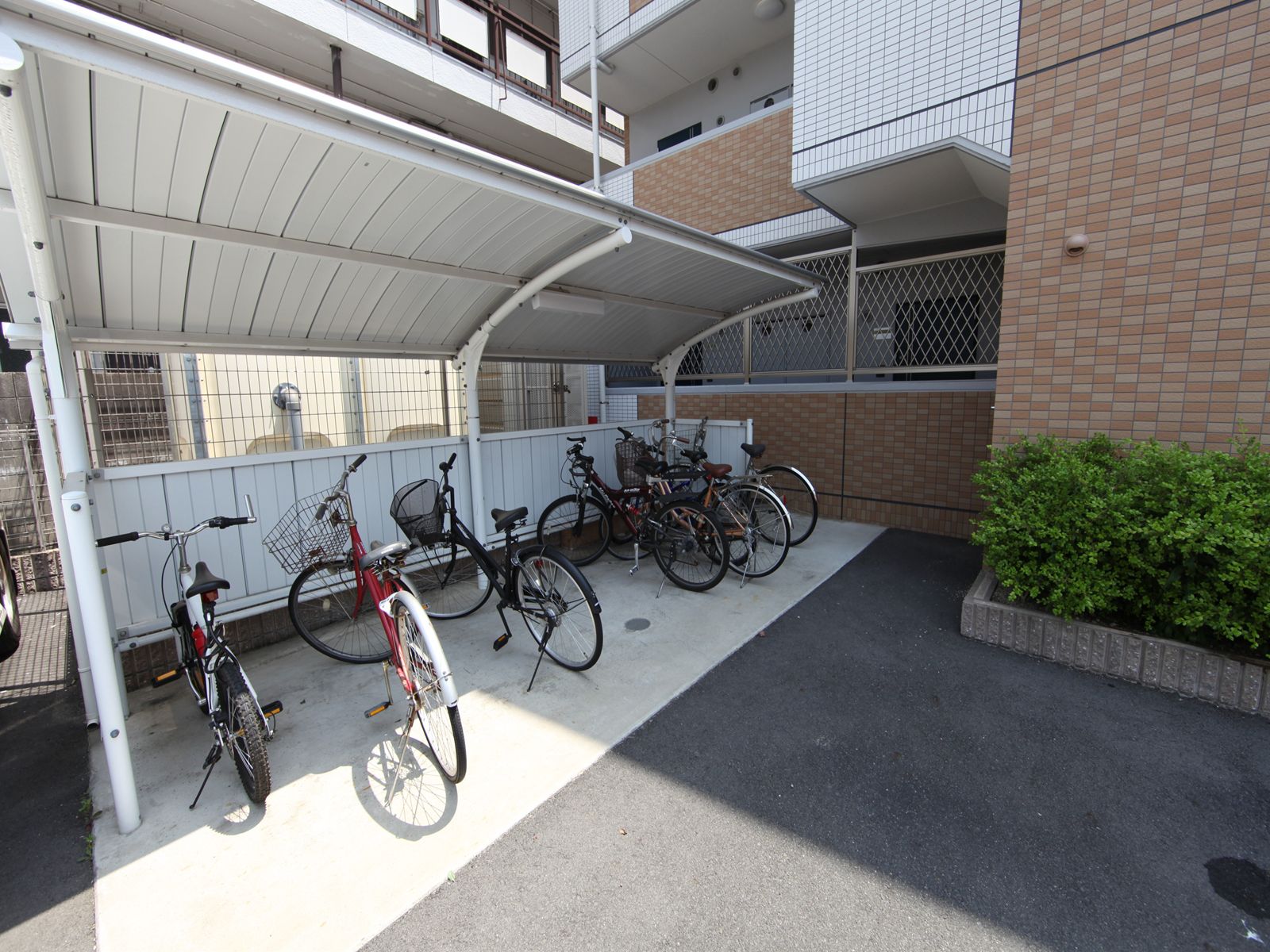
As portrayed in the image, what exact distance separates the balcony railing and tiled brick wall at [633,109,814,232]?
2.53 meters

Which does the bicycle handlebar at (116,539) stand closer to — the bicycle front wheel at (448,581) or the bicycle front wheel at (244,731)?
the bicycle front wheel at (244,731)

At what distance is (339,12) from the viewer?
7125mm

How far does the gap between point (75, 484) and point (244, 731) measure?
111cm

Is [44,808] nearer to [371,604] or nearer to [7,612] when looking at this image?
[7,612]

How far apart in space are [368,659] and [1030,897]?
325 centimetres

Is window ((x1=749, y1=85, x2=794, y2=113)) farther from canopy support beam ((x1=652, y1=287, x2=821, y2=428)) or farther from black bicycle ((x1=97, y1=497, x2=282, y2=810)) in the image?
black bicycle ((x1=97, y1=497, x2=282, y2=810))

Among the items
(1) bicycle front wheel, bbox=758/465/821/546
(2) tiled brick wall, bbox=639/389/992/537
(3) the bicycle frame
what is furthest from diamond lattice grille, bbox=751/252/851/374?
(3) the bicycle frame

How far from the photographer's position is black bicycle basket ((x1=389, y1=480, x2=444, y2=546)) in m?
3.21

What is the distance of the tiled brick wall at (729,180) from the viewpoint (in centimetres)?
646

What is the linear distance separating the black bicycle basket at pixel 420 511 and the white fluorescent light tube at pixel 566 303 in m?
1.46

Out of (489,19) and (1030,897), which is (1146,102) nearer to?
(1030,897)

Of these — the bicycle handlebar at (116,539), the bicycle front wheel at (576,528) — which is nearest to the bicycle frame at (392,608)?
the bicycle handlebar at (116,539)

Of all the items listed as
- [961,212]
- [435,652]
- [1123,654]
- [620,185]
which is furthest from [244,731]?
[620,185]

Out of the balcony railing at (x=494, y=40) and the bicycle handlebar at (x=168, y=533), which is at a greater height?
the balcony railing at (x=494, y=40)
